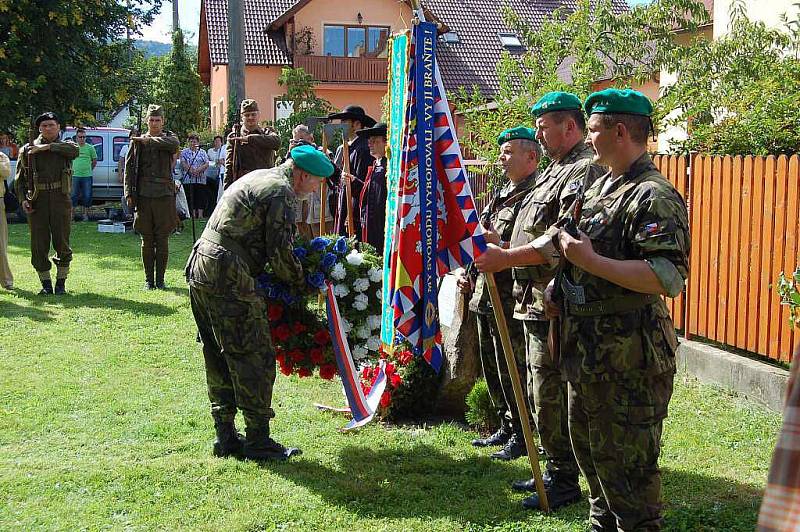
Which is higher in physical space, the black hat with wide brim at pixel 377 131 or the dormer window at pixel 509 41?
the dormer window at pixel 509 41

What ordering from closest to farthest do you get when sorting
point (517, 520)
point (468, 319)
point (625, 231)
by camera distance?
point (625, 231) → point (517, 520) → point (468, 319)

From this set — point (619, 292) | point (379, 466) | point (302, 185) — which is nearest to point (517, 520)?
point (379, 466)

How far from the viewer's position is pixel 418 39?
5336mm

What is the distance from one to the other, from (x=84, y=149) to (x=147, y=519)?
17878 millimetres

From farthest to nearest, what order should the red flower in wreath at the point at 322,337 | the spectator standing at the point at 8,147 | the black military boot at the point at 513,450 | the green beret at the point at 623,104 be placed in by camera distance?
1. the spectator standing at the point at 8,147
2. the red flower in wreath at the point at 322,337
3. the black military boot at the point at 513,450
4. the green beret at the point at 623,104

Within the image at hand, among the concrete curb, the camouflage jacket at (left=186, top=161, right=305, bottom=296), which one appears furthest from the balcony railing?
the camouflage jacket at (left=186, top=161, right=305, bottom=296)

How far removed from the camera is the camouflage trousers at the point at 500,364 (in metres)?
5.68

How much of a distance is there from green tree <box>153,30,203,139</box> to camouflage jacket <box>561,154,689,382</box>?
109 feet

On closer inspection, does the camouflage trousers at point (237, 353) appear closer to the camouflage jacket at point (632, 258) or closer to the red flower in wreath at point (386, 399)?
the red flower in wreath at point (386, 399)

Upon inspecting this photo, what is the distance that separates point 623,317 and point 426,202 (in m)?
1.84

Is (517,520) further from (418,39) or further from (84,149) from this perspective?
(84,149)

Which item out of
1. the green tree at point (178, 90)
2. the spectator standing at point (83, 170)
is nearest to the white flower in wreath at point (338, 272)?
the spectator standing at point (83, 170)

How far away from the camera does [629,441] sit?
378 centimetres

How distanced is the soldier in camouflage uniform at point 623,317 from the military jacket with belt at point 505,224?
1687mm
